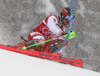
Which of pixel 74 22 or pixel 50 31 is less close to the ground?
pixel 74 22

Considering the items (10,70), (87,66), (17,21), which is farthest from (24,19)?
(10,70)

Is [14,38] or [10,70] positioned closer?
[10,70]

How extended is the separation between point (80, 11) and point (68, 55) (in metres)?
1.30

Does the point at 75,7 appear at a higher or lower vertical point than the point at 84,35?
higher

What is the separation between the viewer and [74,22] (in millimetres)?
4098

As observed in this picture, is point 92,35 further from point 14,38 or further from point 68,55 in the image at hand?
point 14,38

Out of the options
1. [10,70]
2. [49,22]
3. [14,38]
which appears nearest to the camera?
[10,70]

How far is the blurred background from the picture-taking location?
156 inches

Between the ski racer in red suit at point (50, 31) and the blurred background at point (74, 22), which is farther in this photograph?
the blurred background at point (74, 22)

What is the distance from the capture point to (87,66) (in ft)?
13.5

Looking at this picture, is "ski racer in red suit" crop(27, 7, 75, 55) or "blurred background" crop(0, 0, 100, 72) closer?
"ski racer in red suit" crop(27, 7, 75, 55)

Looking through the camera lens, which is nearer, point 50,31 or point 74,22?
point 50,31

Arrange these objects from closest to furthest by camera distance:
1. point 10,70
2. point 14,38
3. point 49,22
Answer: point 10,70, point 49,22, point 14,38

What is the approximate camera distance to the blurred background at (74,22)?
3955 mm
